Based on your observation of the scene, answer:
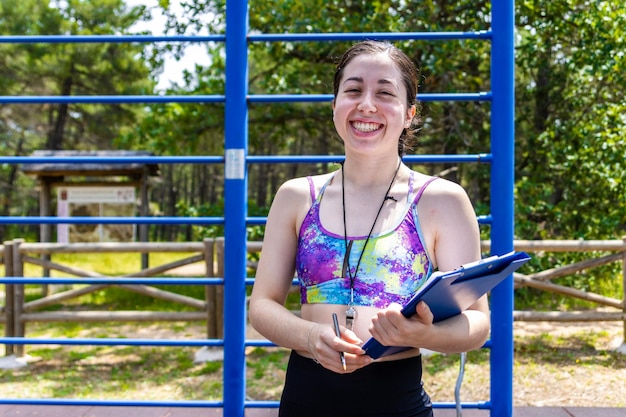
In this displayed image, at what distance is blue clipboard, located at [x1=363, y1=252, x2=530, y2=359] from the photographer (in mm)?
1049

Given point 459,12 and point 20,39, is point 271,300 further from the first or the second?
point 459,12

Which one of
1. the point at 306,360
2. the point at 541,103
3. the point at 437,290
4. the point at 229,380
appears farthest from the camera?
the point at 541,103

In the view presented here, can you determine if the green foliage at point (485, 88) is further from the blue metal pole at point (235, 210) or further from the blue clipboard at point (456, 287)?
the blue clipboard at point (456, 287)

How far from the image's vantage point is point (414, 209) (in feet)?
4.44

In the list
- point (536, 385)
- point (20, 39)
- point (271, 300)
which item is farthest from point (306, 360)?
point (536, 385)

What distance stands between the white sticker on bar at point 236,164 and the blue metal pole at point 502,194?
83 cm

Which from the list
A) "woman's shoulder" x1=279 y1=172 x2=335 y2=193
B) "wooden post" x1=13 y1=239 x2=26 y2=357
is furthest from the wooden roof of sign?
"woman's shoulder" x1=279 y1=172 x2=335 y2=193

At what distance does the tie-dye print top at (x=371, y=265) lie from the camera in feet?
4.24

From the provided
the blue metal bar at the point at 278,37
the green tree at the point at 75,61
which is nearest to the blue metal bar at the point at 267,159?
the blue metal bar at the point at 278,37

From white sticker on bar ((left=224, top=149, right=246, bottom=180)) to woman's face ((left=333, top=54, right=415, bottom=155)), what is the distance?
929 mm

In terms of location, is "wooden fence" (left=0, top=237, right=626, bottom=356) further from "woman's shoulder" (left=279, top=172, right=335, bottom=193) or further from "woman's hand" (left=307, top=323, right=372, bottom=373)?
"woman's hand" (left=307, top=323, right=372, bottom=373)

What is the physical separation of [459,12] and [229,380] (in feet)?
17.3

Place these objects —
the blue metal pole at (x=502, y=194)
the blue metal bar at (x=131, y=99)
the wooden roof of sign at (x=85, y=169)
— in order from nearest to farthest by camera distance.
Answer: the blue metal pole at (x=502, y=194)
the blue metal bar at (x=131, y=99)
the wooden roof of sign at (x=85, y=169)

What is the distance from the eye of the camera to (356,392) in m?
1.29
